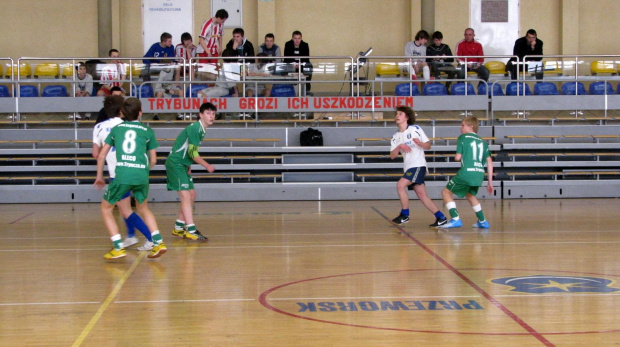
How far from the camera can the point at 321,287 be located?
6.25 m

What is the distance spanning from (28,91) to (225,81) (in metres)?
4.44

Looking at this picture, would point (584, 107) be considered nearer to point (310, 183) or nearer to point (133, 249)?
point (310, 183)

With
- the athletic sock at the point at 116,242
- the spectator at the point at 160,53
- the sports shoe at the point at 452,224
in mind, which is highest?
the spectator at the point at 160,53

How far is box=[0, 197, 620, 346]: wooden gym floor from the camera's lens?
15.5 feet

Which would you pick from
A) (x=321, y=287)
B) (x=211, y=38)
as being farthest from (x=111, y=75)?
(x=321, y=287)

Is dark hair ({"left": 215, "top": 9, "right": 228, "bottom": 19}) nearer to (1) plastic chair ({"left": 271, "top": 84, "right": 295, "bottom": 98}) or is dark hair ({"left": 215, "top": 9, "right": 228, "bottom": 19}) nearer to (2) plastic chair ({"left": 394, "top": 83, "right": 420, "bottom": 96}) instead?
(1) plastic chair ({"left": 271, "top": 84, "right": 295, "bottom": 98})

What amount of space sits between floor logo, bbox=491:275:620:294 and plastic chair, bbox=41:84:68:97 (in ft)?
42.6

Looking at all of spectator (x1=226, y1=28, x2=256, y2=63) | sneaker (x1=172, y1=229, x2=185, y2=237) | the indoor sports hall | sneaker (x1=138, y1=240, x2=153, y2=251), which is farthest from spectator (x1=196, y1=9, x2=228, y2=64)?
sneaker (x1=138, y1=240, x2=153, y2=251)

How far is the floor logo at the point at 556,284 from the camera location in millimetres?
6012

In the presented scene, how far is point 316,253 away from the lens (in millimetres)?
8242

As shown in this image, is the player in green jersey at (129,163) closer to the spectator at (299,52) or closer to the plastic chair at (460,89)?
the spectator at (299,52)

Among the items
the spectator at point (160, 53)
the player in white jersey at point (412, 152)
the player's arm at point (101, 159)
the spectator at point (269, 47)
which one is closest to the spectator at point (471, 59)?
the spectator at point (269, 47)

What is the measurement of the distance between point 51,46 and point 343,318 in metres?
17.7

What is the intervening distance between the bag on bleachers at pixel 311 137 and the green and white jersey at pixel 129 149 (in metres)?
8.82
